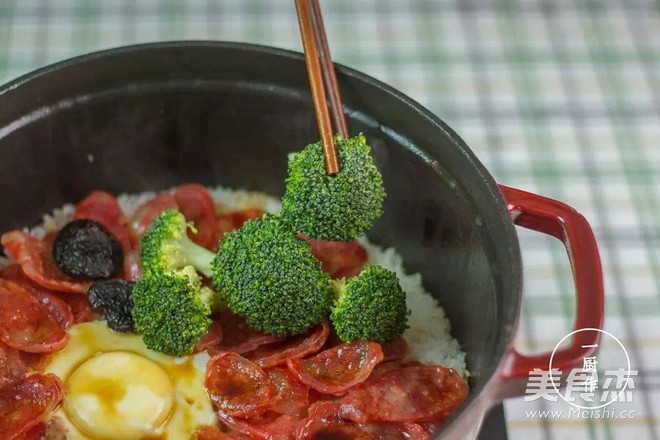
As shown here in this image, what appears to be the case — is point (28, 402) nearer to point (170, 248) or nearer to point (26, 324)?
point (26, 324)

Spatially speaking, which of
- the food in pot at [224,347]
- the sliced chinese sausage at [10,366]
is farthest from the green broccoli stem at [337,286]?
the sliced chinese sausage at [10,366]

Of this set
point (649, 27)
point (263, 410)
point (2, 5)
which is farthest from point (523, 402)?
point (2, 5)

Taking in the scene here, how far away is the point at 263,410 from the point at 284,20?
173 cm

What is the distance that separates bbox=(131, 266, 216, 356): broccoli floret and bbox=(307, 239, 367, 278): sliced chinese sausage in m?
0.33

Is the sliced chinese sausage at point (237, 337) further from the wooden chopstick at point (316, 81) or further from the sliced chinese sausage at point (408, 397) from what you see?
the wooden chopstick at point (316, 81)

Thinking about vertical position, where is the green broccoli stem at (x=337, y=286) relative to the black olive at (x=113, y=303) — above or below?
above

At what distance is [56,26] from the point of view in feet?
10.1

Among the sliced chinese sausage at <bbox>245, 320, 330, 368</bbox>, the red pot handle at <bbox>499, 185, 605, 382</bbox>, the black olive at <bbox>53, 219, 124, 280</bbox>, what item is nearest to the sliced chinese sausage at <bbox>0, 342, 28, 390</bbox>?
the black olive at <bbox>53, 219, 124, 280</bbox>

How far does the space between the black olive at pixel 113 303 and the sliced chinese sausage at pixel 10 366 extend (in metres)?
0.20

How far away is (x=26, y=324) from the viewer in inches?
78.6

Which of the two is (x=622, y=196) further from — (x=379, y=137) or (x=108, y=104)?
(x=108, y=104)

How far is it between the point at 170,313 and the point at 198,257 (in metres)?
0.23

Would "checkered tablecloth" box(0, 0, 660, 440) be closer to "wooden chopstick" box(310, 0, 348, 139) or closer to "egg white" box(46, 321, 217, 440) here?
"wooden chopstick" box(310, 0, 348, 139)

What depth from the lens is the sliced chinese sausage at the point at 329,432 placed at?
1.79 m
